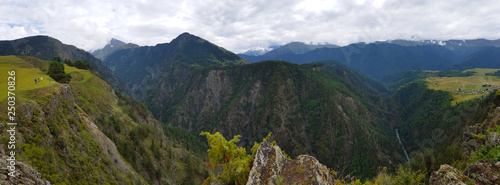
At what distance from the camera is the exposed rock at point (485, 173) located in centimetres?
1647

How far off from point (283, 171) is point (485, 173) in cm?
1717

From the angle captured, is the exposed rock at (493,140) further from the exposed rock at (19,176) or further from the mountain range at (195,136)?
the exposed rock at (19,176)

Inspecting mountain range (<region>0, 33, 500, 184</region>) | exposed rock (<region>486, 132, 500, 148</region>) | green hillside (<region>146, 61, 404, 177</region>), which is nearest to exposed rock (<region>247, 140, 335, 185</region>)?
mountain range (<region>0, 33, 500, 184</region>)

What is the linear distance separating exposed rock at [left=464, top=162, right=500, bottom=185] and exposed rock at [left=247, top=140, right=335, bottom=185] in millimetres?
12227

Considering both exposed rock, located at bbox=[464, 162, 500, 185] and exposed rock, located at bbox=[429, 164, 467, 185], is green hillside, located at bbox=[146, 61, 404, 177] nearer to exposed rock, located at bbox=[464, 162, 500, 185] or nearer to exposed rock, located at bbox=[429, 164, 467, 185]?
exposed rock, located at bbox=[464, 162, 500, 185]

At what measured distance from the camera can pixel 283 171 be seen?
1833 centimetres

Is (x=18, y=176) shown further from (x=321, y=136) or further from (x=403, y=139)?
(x=403, y=139)

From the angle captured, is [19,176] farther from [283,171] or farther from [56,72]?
[56,72]

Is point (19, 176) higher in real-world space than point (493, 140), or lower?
higher

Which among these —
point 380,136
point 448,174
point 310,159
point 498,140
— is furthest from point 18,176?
point 380,136

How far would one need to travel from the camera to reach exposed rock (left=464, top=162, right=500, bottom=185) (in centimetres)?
1647

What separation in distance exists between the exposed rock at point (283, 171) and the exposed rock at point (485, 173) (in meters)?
12.2

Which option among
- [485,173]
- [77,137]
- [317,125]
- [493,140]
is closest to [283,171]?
[485,173]

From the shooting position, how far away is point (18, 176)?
53.8 ft
